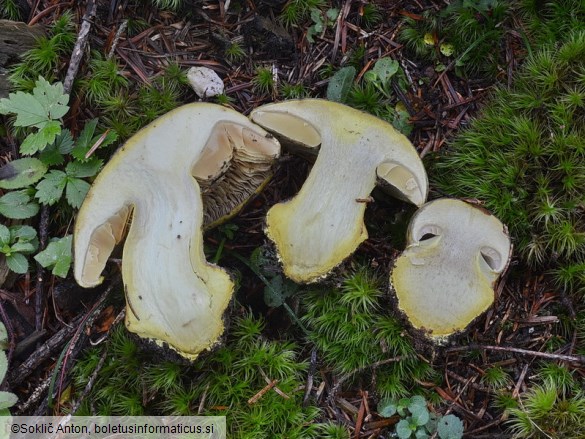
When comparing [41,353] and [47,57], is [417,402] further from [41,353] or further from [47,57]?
[47,57]

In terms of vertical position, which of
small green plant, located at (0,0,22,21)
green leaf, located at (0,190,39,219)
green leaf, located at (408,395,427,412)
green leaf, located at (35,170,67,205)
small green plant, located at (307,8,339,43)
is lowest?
green leaf, located at (408,395,427,412)

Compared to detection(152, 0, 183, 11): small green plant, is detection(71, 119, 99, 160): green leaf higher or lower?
lower

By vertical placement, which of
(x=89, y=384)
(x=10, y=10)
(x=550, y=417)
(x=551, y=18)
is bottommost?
(x=89, y=384)

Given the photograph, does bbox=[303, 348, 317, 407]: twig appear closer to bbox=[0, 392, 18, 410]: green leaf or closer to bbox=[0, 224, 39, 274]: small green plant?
bbox=[0, 392, 18, 410]: green leaf

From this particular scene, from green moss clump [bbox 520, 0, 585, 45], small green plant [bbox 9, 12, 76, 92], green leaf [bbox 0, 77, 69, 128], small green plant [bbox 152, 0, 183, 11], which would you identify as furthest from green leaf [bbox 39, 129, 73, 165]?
green moss clump [bbox 520, 0, 585, 45]

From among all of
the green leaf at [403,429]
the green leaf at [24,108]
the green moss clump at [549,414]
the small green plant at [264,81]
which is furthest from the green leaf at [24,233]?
the green moss clump at [549,414]

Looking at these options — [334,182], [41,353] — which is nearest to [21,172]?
[41,353]
